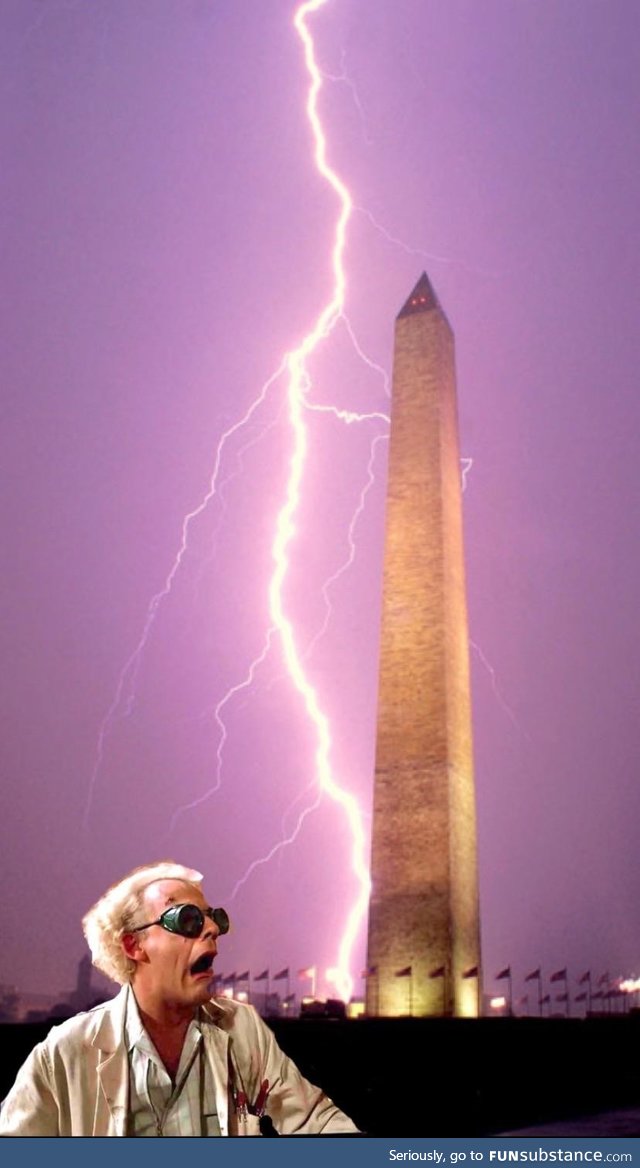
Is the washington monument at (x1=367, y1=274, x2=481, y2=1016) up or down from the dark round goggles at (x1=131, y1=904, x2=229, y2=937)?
up

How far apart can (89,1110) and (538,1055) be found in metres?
8.23

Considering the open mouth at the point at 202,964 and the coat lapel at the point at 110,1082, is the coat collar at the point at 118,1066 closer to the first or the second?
the coat lapel at the point at 110,1082

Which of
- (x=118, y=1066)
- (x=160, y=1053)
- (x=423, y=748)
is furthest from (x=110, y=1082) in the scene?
(x=423, y=748)

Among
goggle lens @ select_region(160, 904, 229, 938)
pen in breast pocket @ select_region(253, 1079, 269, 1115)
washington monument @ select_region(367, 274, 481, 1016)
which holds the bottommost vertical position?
pen in breast pocket @ select_region(253, 1079, 269, 1115)

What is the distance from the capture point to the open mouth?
2391 mm

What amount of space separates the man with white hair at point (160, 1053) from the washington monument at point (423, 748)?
1378 cm

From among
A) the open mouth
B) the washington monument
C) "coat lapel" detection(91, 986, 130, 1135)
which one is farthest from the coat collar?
the washington monument

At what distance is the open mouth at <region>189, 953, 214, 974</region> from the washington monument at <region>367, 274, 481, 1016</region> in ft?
45.6

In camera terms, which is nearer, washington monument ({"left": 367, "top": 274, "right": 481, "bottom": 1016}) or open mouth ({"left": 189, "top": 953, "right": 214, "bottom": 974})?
open mouth ({"left": 189, "top": 953, "right": 214, "bottom": 974})

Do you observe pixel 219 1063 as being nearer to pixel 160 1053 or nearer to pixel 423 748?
pixel 160 1053

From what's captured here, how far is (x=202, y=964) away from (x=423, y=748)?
46.5ft

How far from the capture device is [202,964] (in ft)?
7.88

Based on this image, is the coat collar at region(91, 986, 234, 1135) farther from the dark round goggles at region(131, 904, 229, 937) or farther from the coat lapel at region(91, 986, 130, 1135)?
Answer: the dark round goggles at region(131, 904, 229, 937)
